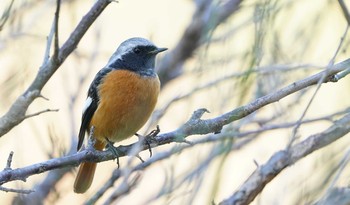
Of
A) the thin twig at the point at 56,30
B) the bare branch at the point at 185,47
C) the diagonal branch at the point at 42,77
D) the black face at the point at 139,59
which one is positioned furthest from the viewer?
the bare branch at the point at 185,47

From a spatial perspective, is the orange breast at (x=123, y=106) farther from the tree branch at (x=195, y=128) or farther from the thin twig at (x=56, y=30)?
the thin twig at (x=56, y=30)

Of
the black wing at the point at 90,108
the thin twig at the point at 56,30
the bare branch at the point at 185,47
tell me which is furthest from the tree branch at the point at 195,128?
the bare branch at the point at 185,47

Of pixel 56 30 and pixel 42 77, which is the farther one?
pixel 42 77

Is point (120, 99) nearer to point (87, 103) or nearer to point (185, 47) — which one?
point (87, 103)

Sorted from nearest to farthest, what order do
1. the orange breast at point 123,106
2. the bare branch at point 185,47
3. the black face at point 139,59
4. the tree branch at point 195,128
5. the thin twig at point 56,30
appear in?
the tree branch at point 195,128
the thin twig at point 56,30
the orange breast at point 123,106
the black face at point 139,59
the bare branch at point 185,47

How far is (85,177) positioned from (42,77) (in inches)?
57.4

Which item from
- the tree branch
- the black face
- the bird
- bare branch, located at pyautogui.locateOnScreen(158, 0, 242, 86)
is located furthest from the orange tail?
bare branch, located at pyautogui.locateOnScreen(158, 0, 242, 86)

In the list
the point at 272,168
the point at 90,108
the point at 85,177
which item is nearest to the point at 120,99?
the point at 90,108

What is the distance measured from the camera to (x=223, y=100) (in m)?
2.83

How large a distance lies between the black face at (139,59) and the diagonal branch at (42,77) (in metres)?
1.38

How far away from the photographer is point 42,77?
337 cm

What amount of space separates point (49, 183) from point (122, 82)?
91cm

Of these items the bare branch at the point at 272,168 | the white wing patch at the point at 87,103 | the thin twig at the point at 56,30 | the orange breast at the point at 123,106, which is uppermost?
the thin twig at the point at 56,30

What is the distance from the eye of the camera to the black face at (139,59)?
480 centimetres
